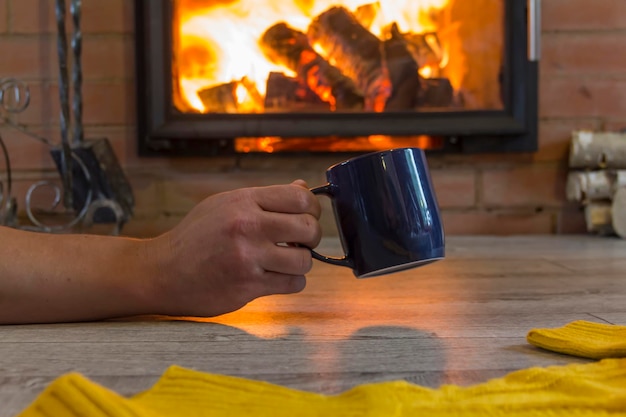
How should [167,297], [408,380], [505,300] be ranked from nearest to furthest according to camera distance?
[408,380] → [167,297] → [505,300]

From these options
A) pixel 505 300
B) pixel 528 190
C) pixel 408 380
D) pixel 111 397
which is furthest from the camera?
pixel 528 190

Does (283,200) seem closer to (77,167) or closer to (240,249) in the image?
(240,249)

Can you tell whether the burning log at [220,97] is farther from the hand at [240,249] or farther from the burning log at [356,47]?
the hand at [240,249]

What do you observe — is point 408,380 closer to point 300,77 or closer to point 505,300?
point 505,300

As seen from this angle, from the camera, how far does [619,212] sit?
63.5 inches

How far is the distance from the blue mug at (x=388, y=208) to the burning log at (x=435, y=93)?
99 centimetres

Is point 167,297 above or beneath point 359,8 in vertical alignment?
beneath

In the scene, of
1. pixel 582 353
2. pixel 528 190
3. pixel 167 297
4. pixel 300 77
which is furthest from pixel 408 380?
pixel 528 190

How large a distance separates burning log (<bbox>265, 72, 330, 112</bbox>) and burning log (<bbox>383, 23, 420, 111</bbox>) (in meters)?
0.16

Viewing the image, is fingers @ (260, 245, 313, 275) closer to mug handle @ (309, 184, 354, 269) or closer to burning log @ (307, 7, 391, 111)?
mug handle @ (309, 184, 354, 269)

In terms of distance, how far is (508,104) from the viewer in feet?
5.37

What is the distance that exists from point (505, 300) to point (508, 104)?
88 centimetres

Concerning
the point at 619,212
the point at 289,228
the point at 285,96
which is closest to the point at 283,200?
the point at 289,228

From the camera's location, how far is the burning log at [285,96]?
1.63 m
